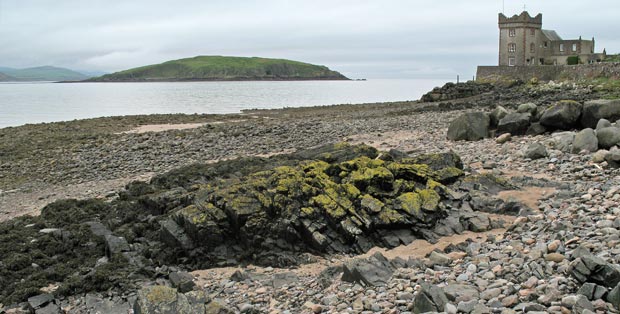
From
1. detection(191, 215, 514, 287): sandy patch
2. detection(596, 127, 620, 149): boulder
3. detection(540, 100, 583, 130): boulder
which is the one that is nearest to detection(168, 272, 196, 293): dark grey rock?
detection(191, 215, 514, 287): sandy patch

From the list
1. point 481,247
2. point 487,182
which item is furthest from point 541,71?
point 481,247

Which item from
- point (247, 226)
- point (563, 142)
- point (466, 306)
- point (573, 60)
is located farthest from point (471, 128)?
point (573, 60)

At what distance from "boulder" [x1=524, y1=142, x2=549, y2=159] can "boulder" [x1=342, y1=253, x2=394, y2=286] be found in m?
9.46

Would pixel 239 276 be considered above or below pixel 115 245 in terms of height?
below

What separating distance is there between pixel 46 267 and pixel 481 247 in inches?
366

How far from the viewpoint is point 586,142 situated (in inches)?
635

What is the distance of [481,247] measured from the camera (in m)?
9.83

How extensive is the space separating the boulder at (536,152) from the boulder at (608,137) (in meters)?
1.57

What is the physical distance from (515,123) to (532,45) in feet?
184

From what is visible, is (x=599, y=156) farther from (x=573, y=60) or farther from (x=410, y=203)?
(x=573, y=60)

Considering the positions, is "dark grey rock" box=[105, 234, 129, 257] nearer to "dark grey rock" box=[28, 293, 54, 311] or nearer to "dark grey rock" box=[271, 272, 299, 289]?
"dark grey rock" box=[28, 293, 54, 311]

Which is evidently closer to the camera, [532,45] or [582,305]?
[582,305]

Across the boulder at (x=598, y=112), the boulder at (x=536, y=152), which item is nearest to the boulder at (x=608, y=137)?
the boulder at (x=536, y=152)

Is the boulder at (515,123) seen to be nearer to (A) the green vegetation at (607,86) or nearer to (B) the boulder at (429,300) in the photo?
(B) the boulder at (429,300)
